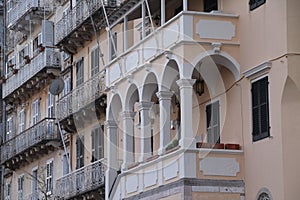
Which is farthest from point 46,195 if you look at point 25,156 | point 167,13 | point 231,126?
point 231,126

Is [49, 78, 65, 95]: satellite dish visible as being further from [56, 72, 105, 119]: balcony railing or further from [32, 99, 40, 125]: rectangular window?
[32, 99, 40, 125]: rectangular window

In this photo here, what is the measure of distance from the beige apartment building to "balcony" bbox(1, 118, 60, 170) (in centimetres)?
235

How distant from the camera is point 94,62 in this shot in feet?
150

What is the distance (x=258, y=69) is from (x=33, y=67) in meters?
23.5

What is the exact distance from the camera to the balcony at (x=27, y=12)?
5369 cm

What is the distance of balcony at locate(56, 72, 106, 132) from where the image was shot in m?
43.4

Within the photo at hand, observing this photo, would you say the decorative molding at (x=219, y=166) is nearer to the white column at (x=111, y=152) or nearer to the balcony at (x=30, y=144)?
the white column at (x=111, y=152)

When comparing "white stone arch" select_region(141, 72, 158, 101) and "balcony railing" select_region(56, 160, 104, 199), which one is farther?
"balcony railing" select_region(56, 160, 104, 199)

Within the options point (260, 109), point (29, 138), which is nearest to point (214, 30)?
point (260, 109)

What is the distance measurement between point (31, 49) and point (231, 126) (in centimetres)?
2470

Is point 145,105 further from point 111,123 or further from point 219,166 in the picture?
point 219,166

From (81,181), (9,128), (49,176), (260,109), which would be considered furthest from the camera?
(9,128)

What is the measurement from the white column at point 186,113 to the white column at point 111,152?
6.92m

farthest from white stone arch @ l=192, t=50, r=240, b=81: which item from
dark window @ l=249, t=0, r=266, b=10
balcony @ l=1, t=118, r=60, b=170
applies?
balcony @ l=1, t=118, r=60, b=170
